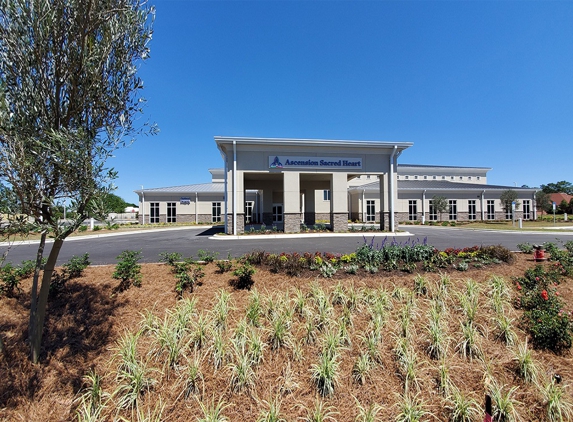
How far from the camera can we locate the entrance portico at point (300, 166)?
1931 cm

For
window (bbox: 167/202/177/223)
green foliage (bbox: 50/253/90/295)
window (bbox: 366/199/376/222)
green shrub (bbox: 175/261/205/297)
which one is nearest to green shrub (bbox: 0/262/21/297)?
green foliage (bbox: 50/253/90/295)

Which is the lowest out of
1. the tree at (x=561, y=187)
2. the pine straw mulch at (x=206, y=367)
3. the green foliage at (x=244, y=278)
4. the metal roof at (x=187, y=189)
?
the pine straw mulch at (x=206, y=367)

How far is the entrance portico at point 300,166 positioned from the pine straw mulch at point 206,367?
14028mm

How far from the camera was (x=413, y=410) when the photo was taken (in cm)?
301

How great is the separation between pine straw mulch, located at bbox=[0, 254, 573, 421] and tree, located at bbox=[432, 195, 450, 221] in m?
30.8

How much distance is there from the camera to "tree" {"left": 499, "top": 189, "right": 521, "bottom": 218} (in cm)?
3422

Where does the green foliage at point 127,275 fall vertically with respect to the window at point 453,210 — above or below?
below

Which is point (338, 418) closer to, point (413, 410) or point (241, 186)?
point (413, 410)

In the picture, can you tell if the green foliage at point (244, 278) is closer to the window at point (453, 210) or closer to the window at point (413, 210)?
the window at point (413, 210)

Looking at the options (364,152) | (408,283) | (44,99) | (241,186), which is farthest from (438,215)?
(44,99)

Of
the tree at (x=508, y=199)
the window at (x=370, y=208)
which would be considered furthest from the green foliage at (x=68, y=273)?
the tree at (x=508, y=199)

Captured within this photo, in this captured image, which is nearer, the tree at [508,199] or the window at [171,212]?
the window at [171,212]

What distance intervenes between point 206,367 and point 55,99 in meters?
4.10

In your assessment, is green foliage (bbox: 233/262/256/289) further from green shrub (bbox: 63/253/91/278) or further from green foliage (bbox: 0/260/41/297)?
green foliage (bbox: 0/260/41/297)
